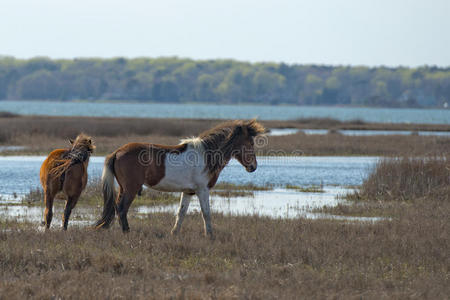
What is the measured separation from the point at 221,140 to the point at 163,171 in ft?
3.96

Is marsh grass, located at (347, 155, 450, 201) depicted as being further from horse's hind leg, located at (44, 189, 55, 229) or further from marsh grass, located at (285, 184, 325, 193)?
horse's hind leg, located at (44, 189, 55, 229)

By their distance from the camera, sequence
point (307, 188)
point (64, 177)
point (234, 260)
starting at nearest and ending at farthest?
point (234, 260) → point (64, 177) → point (307, 188)

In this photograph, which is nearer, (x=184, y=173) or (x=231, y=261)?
(x=231, y=261)

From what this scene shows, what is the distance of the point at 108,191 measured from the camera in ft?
34.1

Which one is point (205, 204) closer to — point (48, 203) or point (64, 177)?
point (64, 177)

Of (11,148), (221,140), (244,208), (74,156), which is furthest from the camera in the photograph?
(11,148)

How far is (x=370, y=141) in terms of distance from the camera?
36.2 m

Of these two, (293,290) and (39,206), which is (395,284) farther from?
(39,206)

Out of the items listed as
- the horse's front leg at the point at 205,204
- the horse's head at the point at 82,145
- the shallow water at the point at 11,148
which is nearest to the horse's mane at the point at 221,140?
the horse's front leg at the point at 205,204

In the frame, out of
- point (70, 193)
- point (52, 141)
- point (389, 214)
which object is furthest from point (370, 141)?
Result: point (70, 193)

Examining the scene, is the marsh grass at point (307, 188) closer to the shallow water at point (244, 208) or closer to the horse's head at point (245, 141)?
the shallow water at point (244, 208)

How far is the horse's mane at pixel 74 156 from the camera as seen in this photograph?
1046 cm

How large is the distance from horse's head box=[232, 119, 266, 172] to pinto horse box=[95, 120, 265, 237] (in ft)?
0.91

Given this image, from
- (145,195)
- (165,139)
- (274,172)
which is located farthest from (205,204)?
(165,139)
